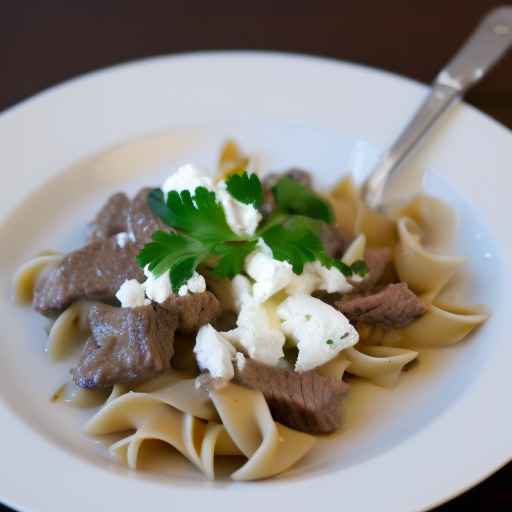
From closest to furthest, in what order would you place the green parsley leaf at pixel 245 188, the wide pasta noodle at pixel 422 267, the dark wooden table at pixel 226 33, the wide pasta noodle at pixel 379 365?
the wide pasta noodle at pixel 379 365 → the green parsley leaf at pixel 245 188 → the wide pasta noodle at pixel 422 267 → the dark wooden table at pixel 226 33

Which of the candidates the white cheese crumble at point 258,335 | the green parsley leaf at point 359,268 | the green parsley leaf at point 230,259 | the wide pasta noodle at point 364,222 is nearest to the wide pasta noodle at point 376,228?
the wide pasta noodle at point 364,222

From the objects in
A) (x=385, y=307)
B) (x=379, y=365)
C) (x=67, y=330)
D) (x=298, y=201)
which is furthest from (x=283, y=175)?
(x=67, y=330)

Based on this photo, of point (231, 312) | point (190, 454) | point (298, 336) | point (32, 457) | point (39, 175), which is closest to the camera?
point (32, 457)

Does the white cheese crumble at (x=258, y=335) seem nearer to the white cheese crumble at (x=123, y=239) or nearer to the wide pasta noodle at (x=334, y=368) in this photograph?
the wide pasta noodle at (x=334, y=368)

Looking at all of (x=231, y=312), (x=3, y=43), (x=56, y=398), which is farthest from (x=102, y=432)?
(x=3, y=43)

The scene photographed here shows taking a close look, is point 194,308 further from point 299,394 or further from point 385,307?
point 385,307

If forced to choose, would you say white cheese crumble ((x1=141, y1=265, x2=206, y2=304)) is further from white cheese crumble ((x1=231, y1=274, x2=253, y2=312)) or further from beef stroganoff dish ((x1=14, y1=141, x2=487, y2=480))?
white cheese crumble ((x1=231, y1=274, x2=253, y2=312))

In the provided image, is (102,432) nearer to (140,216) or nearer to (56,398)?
(56,398)
